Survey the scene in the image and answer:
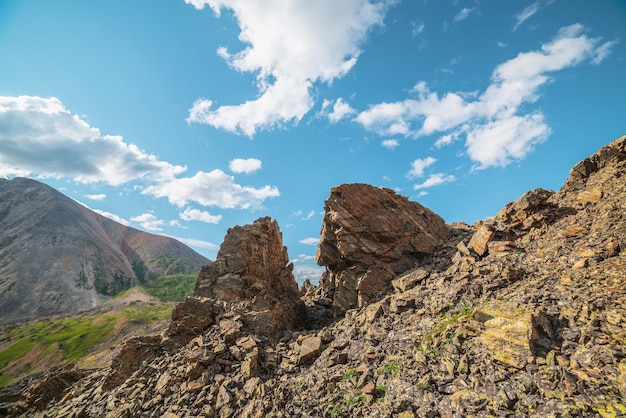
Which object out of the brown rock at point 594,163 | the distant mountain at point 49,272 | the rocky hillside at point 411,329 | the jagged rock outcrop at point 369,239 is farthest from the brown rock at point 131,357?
the distant mountain at point 49,272

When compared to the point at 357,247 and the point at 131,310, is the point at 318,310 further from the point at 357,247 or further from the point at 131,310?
the point at 131,310

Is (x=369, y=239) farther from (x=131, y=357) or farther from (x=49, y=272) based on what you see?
(x=49, y=272)

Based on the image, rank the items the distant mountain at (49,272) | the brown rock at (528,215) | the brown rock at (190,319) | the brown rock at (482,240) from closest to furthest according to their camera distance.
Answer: the brown rock at (528,215)
the brown rock at (482,240)
the brown rock at (190,319)
the distant mountain at (49,272)

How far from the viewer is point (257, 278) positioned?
129 feet

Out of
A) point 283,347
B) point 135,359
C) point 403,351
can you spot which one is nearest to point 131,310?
point 135,359

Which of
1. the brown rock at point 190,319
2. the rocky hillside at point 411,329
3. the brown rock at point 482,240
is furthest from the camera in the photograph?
the brown rock at point 190,319

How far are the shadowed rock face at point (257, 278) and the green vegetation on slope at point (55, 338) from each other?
8814cm

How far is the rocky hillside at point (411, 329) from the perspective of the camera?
14.3 m

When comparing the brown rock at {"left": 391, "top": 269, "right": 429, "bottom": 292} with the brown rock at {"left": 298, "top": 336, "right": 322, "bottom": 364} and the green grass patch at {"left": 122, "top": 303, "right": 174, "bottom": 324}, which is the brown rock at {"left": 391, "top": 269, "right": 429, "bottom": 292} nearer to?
the brown rock at {"left": 298, "top": 336, "right": 322, "bottom": 364}

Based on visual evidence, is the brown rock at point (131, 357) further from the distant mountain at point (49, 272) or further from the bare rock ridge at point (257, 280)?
the distant mountain at point (49, 272)

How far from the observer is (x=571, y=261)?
1952cm

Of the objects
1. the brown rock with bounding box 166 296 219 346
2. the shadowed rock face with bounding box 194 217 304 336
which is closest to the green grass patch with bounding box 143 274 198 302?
the shadowed rock face with bounding box 194 217 304 336

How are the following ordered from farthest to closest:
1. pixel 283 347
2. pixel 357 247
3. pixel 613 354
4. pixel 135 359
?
pixel 357 247
pixel 135 359
pixel 283 347
pixel 613 354

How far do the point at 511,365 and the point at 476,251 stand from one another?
14952 mm
